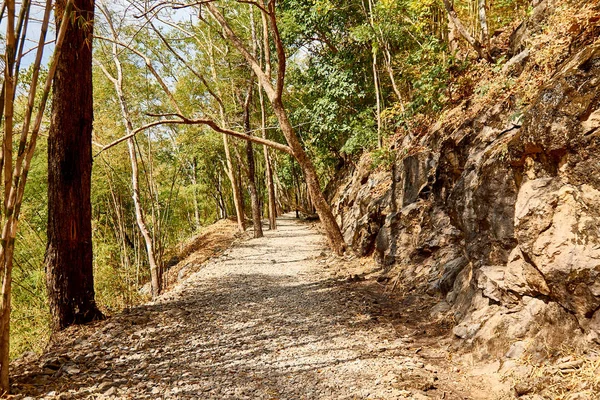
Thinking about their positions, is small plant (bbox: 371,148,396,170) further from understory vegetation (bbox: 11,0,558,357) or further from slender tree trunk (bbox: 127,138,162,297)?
slender tree trunk (bbox: 127,138,162,297)

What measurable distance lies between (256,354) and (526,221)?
2.73 meters

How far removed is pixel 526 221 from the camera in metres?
2.92

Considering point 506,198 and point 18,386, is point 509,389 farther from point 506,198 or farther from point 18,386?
point 18,386

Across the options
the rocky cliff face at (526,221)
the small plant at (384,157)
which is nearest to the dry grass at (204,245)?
the small plant at (384,157)

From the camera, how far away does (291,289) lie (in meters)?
5.85

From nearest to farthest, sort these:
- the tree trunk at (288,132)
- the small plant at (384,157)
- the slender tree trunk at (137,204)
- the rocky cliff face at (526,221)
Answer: the rocky cliff face at (526,221) < the slender tree trunk at (137,204) < the tree trunk at (288,132) < the small plant at (384,157)

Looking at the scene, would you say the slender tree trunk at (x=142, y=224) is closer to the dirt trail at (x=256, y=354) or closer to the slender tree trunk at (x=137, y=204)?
the slender tree trunk at (x=137, y=204)

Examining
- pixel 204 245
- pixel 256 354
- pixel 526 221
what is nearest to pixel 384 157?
pixel 526 221

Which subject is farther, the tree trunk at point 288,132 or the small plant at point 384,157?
the small plant at point 384,157

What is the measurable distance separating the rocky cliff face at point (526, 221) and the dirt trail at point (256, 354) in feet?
1.85

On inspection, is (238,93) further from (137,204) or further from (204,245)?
(137,204)

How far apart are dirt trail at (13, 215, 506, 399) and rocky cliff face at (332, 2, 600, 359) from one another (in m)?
0.56

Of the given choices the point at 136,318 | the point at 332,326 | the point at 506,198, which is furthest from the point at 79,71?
the point at 506,198

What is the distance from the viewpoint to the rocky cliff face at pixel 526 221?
2488 mm
